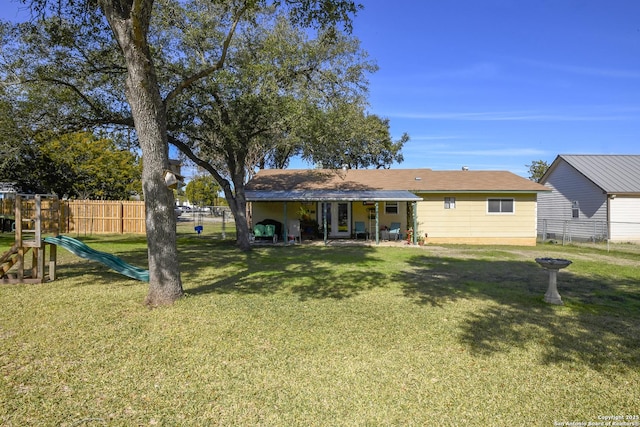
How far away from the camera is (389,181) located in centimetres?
2175

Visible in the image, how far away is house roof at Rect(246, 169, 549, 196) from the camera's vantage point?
1964 centimetres

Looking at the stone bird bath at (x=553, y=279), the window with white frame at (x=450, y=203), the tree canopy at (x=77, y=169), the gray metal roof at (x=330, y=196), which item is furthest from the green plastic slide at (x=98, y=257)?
the tree canopy at (x=77, y=169)

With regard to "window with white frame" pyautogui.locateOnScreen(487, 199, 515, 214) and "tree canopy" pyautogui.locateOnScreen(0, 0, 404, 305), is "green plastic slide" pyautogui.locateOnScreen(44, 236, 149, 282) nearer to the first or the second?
"tree canopy" pyautogui.locateOnScreen(0, 0, 404, 305)

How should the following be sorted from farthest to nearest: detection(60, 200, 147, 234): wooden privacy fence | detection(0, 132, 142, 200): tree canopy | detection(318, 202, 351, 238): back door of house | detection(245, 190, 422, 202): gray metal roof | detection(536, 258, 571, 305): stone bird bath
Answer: detection(0, 132, 142, 200): tree canopy → detection(60, 200, 147, 234): wooden privacy fence → detection(318, 202, 351, 238): back door of house → detection(245, 190, 422, 202): gray metal roof → detection(536, 258, 571, 305): stone bird bath

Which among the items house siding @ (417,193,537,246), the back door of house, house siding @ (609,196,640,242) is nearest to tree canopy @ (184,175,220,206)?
the back door of house

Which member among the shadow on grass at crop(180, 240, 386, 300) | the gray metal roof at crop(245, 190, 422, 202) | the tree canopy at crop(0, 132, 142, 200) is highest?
the tree canopy at crop(0, 132, 142, 200)

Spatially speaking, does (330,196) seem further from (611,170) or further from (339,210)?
(611,170)

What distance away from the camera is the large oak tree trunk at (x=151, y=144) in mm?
6410

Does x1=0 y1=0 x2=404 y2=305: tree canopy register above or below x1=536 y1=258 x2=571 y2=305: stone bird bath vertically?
above

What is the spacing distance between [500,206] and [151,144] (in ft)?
58.6

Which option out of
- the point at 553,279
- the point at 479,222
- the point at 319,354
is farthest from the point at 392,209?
the point at 319,354

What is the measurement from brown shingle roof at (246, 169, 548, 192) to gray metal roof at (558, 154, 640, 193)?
13.1 ft

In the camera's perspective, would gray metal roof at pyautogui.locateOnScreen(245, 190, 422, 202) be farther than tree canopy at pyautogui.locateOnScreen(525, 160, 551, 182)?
No

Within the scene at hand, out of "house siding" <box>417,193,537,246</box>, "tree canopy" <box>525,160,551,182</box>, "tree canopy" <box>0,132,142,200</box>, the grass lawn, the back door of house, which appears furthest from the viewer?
"tree canopy" <box>525,160,551,182</box>
